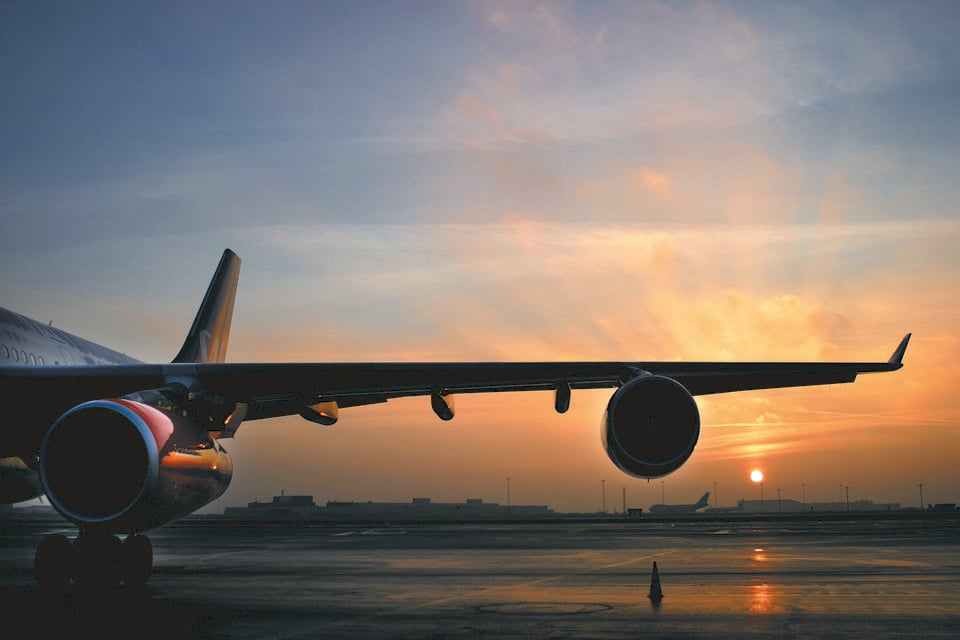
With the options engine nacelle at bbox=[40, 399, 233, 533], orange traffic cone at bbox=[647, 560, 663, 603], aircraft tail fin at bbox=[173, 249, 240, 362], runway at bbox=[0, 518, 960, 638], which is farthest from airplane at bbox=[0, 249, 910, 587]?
aircraft tail fin at bbox=[173, 249, 240, 362]

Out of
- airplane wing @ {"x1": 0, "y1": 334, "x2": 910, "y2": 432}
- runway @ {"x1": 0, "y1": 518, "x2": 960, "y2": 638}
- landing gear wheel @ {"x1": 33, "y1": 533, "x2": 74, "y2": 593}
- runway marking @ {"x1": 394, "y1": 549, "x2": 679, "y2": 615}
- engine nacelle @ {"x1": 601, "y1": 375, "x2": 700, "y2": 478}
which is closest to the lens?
runway @ {"x1": 0, "y1": 518, "x2": 960, "y2": 638}

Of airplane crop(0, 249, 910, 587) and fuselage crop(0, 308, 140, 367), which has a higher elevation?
fuselage crop(0, 308, 140, 367)

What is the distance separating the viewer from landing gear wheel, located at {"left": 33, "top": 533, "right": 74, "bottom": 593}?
48.6 ft

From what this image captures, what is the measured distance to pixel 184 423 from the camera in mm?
13984

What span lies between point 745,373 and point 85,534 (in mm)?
11599

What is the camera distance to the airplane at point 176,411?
41.9 feet

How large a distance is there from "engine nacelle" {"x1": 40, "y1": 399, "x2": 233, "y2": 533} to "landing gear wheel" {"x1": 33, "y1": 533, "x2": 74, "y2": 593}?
2.60 m

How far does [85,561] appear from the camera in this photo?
585 inches

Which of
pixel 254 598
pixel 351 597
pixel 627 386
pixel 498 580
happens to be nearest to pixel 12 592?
pixel 254 598

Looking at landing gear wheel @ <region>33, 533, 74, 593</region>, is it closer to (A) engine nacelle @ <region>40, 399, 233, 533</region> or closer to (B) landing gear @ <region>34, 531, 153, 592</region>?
(B) landing gear @ <region>34, 531, 153, 592</region>

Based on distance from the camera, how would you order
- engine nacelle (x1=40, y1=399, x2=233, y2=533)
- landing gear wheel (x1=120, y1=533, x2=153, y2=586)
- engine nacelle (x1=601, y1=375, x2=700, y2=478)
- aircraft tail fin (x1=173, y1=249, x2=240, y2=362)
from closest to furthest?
engine nacelle (x1=40, y1=399, x2=233, y2=533) → engine nacelle (x1=601, y1=375, x2=700, y2=478) → landing gear wheel (x1=120, y1=533, x2=153, y2=586) → aircraft tail fin (x1=173, y1=249, x2=240, y2=362)

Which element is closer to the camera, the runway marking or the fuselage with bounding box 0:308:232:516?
the runway marking

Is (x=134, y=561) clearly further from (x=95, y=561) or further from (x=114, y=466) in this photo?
(x=114, y=466)

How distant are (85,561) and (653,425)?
371 inches
